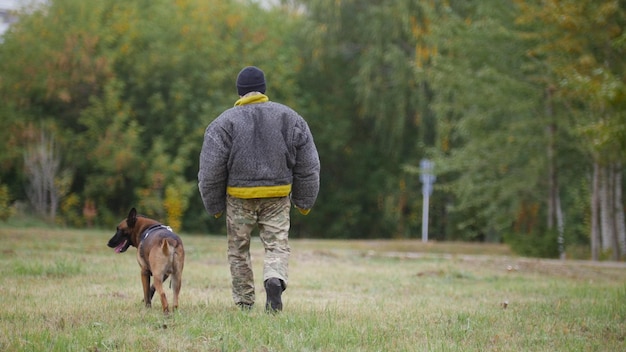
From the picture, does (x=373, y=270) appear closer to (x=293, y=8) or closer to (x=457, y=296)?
(x=457, y=296)

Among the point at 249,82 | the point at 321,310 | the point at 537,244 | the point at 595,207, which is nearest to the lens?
the point at 249,82

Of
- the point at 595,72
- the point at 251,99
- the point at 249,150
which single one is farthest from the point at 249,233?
the point at 595,72

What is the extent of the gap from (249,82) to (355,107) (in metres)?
29.7

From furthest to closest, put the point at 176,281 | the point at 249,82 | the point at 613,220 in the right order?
the point at 613,220, the point at 249,82, the point at 176,281

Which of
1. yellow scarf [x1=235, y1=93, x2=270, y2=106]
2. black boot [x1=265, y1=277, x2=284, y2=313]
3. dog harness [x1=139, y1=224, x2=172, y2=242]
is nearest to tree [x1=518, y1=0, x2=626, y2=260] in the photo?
yellow scarf [x1=235, y1=93, x2=270, y2=106]

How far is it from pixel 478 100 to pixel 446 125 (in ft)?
8.24

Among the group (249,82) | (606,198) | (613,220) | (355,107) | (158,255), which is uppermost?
(355,107)

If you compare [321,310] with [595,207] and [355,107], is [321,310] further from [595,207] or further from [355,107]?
[355,107]

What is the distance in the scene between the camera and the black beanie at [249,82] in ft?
27.2

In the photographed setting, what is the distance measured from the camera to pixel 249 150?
8.05 meters

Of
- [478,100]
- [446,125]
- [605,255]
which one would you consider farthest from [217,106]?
[605,255]

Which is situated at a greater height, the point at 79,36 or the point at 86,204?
the point at 79,36

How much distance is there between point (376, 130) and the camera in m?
34.2

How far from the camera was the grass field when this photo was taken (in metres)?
6.60
